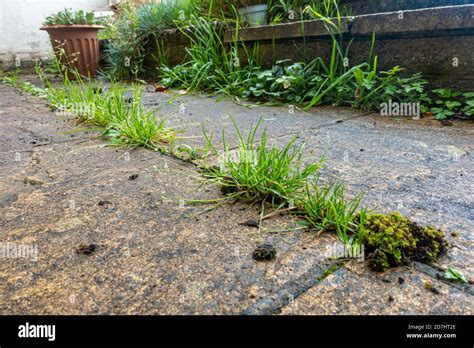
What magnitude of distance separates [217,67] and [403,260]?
→ 2831 millimetres

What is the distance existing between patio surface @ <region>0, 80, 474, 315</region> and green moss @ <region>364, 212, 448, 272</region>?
2 cm

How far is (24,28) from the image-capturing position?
5.30 metres

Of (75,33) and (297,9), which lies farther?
(75,33)

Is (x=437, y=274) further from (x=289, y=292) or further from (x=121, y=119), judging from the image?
(x=121, y=119)

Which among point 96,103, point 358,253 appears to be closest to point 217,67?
point 96,103

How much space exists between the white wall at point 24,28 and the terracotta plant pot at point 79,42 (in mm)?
1222

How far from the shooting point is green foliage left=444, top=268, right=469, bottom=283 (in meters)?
0.70

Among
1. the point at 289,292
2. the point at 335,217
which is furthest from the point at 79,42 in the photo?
the point at 289,292

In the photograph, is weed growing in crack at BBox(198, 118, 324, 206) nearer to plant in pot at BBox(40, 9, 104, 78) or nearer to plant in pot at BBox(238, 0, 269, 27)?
plant in pot at BBox(238, 0, 269, 27)

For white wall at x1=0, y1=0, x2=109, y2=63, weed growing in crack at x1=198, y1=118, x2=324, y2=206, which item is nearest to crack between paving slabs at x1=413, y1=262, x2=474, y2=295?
weed growing in crack at x1=198, y1=118, x2=324, y2=206

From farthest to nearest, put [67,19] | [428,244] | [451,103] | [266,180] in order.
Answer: [67,19], [451,103], [266,180], [428,244]

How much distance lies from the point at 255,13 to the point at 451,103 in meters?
2.03

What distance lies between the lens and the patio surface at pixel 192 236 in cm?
66

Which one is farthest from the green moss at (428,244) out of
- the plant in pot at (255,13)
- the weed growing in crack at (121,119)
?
the plant in pot at (255,13)
